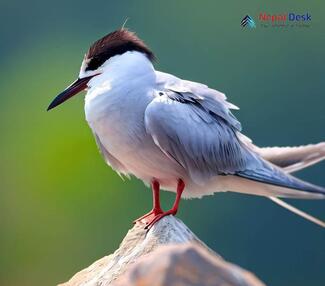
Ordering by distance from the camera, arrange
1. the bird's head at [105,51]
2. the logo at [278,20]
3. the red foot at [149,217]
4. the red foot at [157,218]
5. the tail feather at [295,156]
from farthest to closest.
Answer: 1. the logo at [278,20]
2. the tail feather at [295,156]
3. the bird's head at [105,51]
4. the red foot at [149,217]
5. the red foot at [157,218]

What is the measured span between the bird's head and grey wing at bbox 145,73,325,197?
0.55ft

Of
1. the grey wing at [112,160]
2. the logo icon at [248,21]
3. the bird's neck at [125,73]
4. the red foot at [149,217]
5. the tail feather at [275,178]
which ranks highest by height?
the bird's neck at [125,73]

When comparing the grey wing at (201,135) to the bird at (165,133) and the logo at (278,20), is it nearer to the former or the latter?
the bird at (165,133)

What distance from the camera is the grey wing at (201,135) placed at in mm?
2652

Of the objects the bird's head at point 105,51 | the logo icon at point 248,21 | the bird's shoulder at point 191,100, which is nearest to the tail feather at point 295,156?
the bird's shoulder at point 191,100

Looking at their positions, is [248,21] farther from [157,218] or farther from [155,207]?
[157,218]

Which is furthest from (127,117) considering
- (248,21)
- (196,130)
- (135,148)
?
(248,21)

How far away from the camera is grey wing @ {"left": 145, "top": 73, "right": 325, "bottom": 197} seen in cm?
265

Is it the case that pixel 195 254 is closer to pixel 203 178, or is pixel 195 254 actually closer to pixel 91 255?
pixel 203 178

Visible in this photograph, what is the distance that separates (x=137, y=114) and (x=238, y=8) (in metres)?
2.30

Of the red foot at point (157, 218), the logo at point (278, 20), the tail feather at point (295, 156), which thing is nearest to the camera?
the red foot at point (157, 218)

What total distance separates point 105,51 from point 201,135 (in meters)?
0.53

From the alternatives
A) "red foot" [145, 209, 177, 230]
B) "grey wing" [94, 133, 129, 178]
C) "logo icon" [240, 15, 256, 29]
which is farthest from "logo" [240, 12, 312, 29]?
"red foot" [145, 209, 177, 230]

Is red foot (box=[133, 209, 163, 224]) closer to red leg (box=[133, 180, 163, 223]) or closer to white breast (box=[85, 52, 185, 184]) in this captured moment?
red leg (box=[133, 180, 163, 223])
